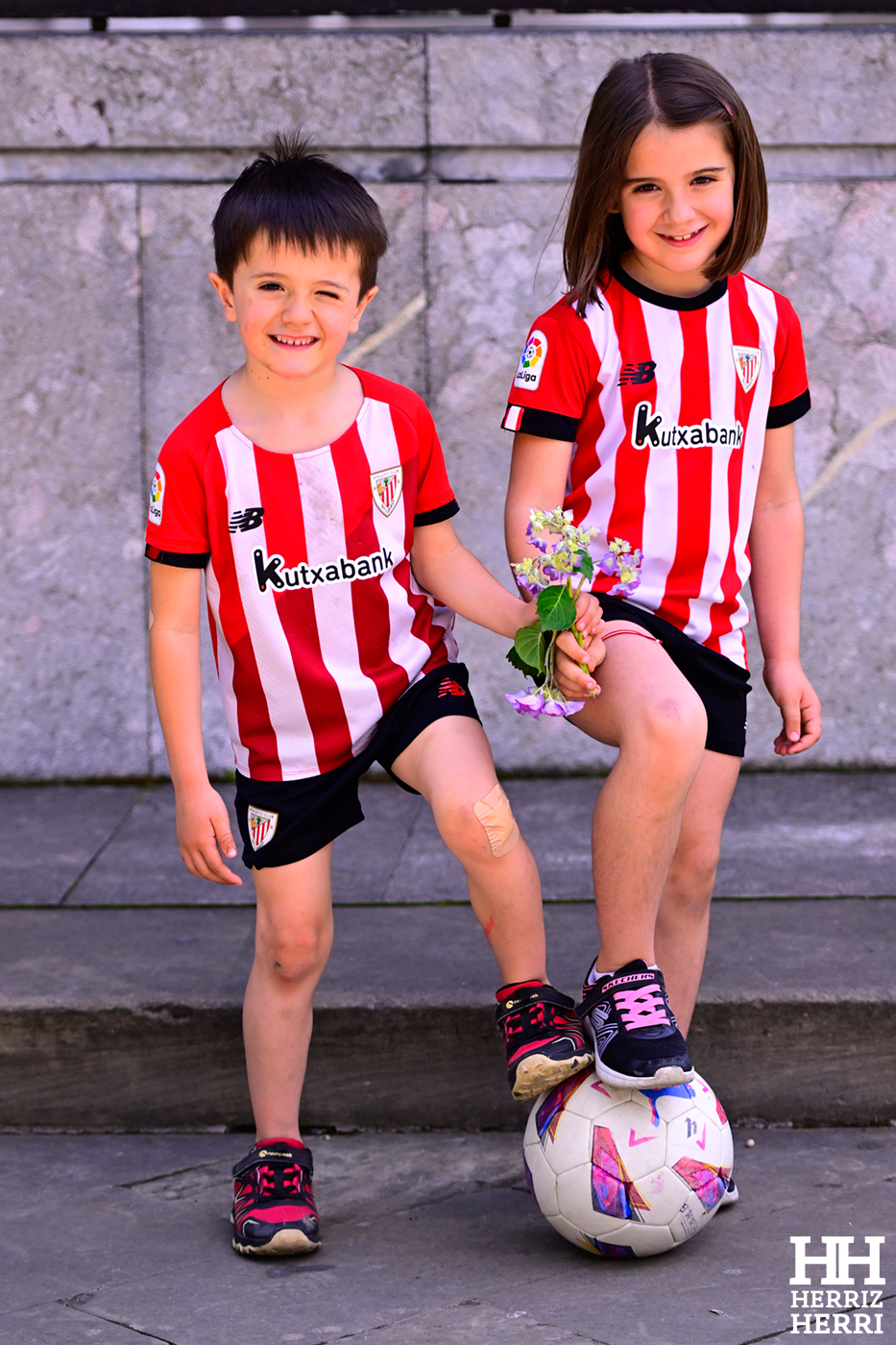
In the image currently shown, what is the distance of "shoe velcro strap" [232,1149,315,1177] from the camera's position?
9.37ft

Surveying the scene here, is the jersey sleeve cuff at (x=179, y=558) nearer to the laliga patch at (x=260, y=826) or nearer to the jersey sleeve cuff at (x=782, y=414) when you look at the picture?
the laliga patch at (x=260, y=826)

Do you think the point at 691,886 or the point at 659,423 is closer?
the point at 659,423

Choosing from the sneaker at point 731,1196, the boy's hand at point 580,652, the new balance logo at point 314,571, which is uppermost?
the new balance logo at point 314,571

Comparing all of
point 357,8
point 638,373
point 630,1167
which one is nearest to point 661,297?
point 638,373

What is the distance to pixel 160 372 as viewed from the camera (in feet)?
17.1

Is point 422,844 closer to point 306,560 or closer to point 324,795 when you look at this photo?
point 324,795

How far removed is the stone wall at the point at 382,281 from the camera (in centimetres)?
506

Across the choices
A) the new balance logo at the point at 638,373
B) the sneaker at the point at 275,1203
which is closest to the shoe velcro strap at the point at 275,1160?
the sneaker at the point at 275,1203

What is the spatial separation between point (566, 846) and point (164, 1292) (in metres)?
2.18

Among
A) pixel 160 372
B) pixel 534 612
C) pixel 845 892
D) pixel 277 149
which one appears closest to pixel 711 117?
pixel 277 149

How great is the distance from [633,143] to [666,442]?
0.57 meters

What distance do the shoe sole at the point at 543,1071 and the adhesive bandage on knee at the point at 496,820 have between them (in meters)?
0.37

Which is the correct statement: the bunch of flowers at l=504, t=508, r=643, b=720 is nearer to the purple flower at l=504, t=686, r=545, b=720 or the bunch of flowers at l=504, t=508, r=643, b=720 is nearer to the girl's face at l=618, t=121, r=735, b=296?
the purple flower at l=504, t=686, r=545, b=720

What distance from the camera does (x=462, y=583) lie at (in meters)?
2.91
